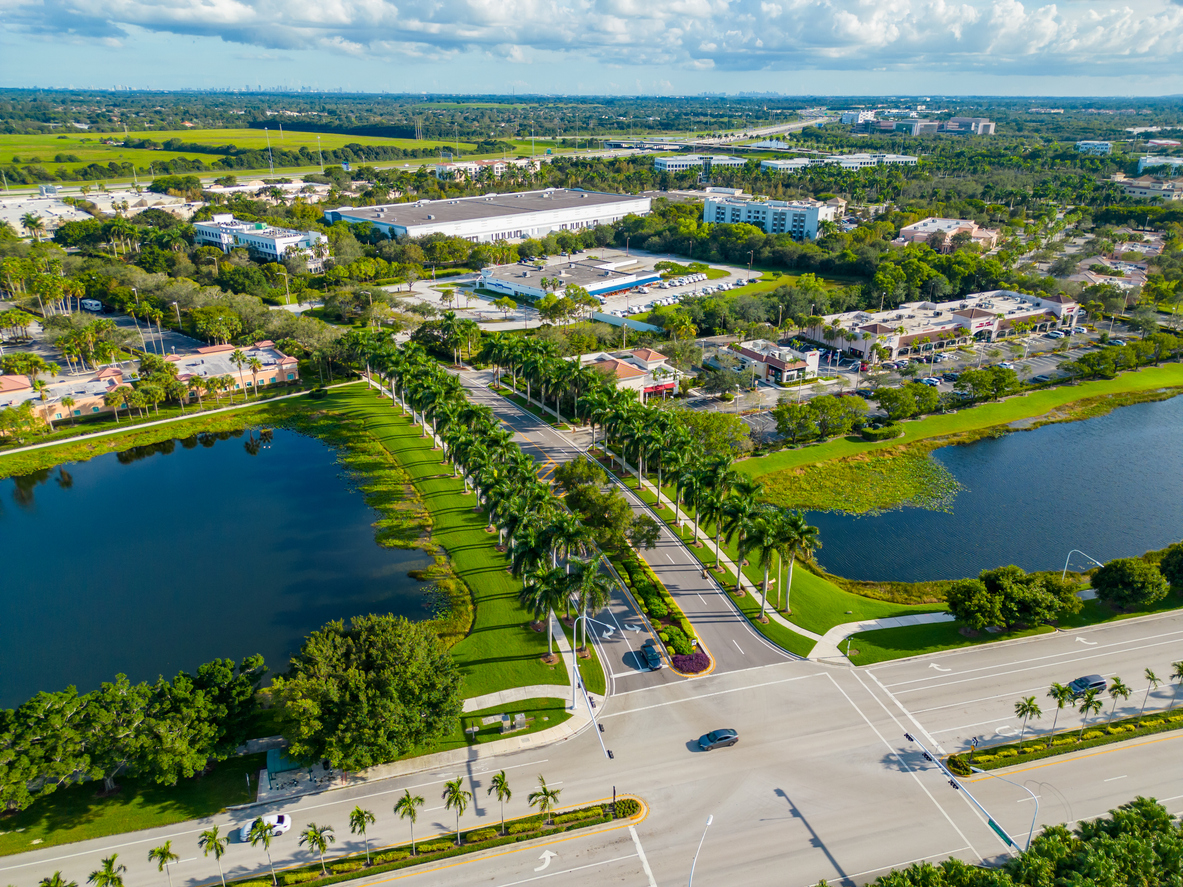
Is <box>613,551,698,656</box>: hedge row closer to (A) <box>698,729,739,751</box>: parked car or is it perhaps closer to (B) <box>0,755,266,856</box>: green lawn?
(A) <box>698,729,739,751</box>: parked car

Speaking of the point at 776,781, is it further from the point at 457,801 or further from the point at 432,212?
the point at 432,212

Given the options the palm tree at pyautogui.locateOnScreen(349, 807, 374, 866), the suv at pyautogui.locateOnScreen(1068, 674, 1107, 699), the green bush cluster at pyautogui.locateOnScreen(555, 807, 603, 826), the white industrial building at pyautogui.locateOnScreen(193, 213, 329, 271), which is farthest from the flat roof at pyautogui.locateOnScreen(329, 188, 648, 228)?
the suv at pyautogui.locateOnScreen(1068, 674, 1107, 699)

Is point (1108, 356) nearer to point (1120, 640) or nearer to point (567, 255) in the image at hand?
point (1120, 640)

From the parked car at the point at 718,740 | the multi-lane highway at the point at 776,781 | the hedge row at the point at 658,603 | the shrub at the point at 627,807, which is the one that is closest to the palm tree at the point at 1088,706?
the multi-lane highway at the point at 776,781

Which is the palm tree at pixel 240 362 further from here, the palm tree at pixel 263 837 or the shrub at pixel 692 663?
the shrub at pixel 692 663

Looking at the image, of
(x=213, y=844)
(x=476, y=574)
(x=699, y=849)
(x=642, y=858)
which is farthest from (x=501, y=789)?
(x=476, y=574)
